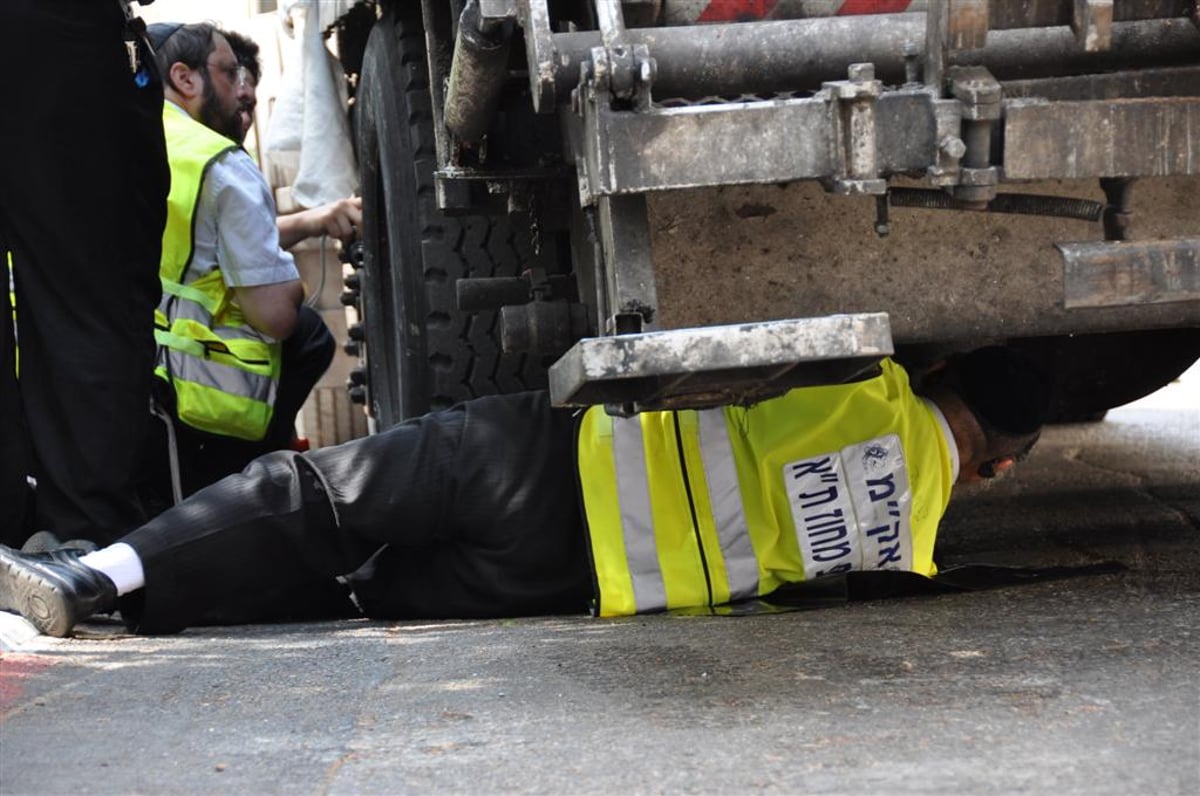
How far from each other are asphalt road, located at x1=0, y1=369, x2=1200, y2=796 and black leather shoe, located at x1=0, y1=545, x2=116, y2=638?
0.12 feet

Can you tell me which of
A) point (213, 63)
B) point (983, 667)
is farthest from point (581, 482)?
point (213, 63)

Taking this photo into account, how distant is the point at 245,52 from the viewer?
16.6 ft

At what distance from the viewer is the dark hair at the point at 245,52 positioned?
5.01 metres

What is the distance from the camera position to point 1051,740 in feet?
6.98

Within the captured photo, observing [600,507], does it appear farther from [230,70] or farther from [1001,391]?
[230,70]

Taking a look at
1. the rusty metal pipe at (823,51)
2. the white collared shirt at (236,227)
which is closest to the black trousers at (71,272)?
the white collared shirt at (236,227)

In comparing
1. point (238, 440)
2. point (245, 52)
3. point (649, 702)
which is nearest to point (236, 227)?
point (238, 440)

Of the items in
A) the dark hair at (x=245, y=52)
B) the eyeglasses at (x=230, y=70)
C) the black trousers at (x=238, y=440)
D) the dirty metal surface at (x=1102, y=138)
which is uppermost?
the dark hair at (x=245, y=52)

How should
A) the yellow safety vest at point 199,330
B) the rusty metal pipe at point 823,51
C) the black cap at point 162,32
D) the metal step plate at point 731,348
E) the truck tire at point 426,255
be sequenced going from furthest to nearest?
the black cap at point 162,32
the yellow safety vest at point 199,330
the truck tire at point 426,255
the rusty metal pipe at point 823,51
the metal step plate at point 731,348

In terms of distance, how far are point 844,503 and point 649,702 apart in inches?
32.9

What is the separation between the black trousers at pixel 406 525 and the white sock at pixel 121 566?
0.04ft

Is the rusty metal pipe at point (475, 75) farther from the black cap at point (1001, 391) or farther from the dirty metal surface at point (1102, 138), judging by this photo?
the black cap at point (1001, 391)

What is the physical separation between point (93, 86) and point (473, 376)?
97cm

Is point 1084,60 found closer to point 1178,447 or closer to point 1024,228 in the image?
point 1024,228
